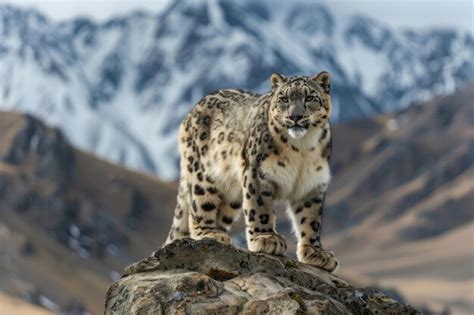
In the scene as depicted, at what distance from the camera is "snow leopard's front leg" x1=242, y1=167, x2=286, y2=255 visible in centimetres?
1769

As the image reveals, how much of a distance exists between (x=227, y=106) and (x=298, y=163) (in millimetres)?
2216

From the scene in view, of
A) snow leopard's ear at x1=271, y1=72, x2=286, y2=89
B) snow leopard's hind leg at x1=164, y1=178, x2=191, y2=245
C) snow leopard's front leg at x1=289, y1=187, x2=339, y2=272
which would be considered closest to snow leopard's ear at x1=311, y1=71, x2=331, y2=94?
snow leopard's ear at x1=271, y1=72, x2=286, y2=89

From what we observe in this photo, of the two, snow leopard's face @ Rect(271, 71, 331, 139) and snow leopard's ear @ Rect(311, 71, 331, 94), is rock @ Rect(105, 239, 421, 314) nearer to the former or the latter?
snow leopard's face @ Rect(271, 71, 331, 139)

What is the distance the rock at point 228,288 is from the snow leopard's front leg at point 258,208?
142 cm

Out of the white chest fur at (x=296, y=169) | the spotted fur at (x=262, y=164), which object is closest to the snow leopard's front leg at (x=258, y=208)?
the spotted fur at (x=262, y=164)

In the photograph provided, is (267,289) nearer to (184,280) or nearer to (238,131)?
(184,280)

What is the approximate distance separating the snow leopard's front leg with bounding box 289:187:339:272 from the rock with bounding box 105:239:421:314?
1628 millimetres

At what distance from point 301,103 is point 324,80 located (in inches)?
35.0

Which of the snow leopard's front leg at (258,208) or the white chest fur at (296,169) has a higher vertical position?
the white chest fur at (296,169)

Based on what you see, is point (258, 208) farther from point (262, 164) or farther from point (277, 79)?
point (277, 79)

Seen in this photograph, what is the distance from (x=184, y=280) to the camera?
13.9 m

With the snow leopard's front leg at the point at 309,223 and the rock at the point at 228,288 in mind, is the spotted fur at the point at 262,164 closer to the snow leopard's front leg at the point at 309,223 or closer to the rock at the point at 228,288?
the snow leopard's front leg at the point at 309,223

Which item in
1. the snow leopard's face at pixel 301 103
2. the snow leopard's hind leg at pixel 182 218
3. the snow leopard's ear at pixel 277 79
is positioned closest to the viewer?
the snow leopard's face at pixel 301 103

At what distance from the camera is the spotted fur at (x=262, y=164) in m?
17.4
